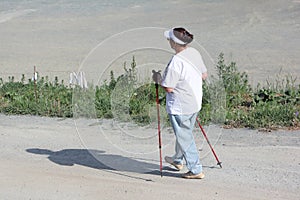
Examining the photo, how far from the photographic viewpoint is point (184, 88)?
21.8 feet

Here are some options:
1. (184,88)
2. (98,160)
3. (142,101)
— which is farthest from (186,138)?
(142,101)

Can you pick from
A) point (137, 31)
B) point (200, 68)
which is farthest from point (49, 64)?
point (200, 68)

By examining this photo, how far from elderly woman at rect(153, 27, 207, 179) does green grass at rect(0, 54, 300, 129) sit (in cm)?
142

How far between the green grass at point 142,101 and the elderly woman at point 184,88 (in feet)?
4.67

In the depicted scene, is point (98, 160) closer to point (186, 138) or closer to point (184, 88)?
point (186, 138)


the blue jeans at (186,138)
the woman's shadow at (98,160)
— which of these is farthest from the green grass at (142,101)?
the blue jeans at (186,138)

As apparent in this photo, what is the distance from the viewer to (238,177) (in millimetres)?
6910

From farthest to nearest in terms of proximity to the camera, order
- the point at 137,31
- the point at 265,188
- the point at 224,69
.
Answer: the point at 224,69, the point at 137,31, the point at 265,188

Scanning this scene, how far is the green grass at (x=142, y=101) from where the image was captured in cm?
874

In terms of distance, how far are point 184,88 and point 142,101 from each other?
3048 mm

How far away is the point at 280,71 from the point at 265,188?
22.7 feet

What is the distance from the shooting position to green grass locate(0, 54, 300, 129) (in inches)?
344

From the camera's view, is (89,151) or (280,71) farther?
(280,71)

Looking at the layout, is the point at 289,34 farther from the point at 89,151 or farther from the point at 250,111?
the point at 89,151
